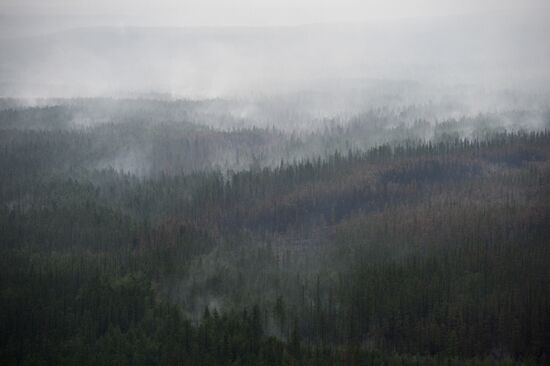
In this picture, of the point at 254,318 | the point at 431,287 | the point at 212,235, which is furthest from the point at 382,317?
the point at 212,235

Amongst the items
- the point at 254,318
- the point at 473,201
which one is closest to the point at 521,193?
the point at 473,201

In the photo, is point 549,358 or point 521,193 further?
point 521,193

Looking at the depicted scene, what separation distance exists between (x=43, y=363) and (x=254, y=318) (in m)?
31.9

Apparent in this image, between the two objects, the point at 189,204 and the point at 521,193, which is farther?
the point at 189,204

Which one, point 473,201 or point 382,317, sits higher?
point 473,201

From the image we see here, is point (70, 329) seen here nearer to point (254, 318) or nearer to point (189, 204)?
point (254, 318)

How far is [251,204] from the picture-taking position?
628ft

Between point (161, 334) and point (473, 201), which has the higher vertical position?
point (473, 201)

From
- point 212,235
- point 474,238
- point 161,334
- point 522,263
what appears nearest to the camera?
point 161,334

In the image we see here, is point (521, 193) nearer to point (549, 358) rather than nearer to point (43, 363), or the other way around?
point (549, 358)

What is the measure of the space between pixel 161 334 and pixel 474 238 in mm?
68662

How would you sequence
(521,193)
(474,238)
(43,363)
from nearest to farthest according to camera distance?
(43,363) < (474,238) < (521,193)

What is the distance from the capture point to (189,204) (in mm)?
193375

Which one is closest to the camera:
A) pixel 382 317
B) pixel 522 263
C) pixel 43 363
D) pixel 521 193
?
pixel 43 363
